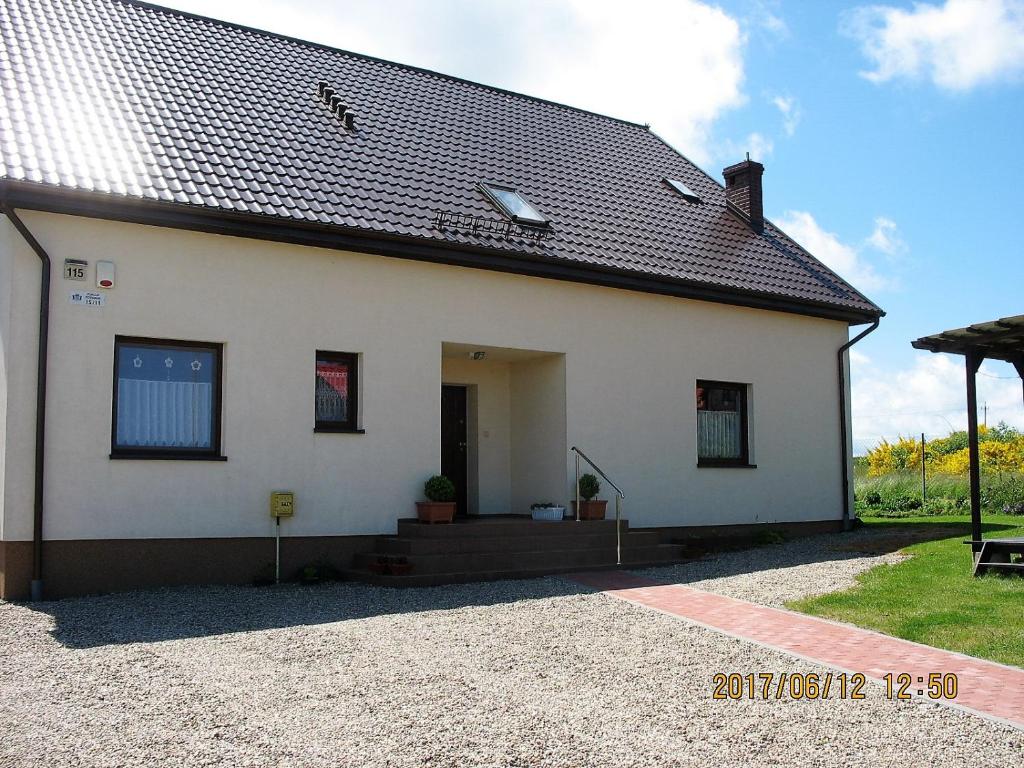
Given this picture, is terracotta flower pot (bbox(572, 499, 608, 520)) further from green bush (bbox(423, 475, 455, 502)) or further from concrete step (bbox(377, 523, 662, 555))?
green bush (bbox(423, 475, 455, 502))

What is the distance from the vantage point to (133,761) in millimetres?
4906

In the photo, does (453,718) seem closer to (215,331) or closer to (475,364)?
→ (215,331)

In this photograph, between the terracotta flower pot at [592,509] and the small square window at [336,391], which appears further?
the terracotta flower pot at [592,509]

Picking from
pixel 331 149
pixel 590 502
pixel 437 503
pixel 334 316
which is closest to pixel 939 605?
Answer: pixel 590 502

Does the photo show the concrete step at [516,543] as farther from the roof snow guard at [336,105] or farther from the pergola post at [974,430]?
the roof snow guard at [336,105]

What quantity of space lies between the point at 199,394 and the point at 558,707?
6837 millimetres

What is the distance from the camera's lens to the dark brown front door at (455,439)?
14828mm

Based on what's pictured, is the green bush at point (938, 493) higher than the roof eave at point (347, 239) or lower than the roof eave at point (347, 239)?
lower

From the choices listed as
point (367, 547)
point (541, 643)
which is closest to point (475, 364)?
point (367, 547)

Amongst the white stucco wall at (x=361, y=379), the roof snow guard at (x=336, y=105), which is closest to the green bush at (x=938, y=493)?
the white stucco wall at (x=361, y=379)

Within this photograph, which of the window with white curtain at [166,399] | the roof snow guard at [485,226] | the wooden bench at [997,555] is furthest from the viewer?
the roof snow guard at [485,226]

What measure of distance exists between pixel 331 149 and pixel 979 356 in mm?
8760

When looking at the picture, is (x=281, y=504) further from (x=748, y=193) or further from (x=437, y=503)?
(x=748, y=193)

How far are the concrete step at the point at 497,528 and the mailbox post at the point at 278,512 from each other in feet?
4.73
